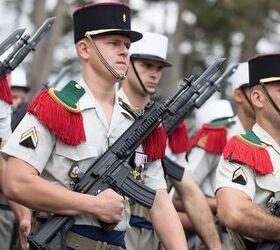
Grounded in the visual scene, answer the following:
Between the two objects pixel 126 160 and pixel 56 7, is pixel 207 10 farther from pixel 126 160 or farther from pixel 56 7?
pixel 126 160

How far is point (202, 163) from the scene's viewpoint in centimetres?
709

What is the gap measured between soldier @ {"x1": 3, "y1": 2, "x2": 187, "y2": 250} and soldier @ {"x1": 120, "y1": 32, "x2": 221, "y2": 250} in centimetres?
138

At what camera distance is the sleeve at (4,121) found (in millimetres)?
5594

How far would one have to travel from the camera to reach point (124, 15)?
4598 millimetres

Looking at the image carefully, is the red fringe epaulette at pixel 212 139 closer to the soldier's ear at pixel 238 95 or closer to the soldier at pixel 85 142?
the soldier's ear at pixel 238 95

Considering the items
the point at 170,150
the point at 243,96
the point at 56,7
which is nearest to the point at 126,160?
the point at 170,150

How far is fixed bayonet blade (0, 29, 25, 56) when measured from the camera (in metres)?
5.37

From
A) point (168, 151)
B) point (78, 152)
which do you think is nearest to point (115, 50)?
point (78, 152)

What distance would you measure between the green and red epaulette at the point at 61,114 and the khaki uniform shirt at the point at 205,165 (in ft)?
9.64

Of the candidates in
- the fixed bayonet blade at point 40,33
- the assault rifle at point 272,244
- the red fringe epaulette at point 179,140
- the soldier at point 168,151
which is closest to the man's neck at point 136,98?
the soldier at point 168,151

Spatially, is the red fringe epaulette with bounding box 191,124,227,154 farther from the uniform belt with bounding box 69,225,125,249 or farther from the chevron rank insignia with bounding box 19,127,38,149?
the chevron rank insignia with bounding box 19,127,38,149

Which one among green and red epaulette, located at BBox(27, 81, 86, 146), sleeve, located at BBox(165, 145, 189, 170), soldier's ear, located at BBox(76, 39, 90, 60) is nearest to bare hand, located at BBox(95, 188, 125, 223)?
green and red epaulette, located at BBox(27, 81, 86, 146)

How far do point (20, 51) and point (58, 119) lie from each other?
172cm

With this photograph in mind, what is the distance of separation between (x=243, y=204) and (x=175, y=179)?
5.76ft
